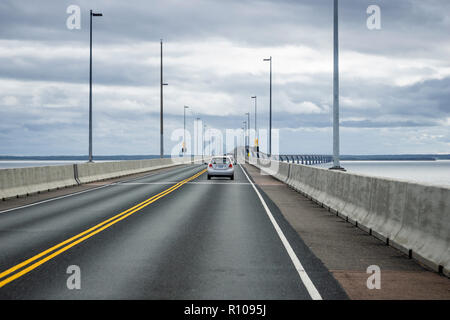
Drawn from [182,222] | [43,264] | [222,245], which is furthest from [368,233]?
[43,264]

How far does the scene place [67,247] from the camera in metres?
9.89

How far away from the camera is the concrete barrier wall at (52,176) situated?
68.1ft

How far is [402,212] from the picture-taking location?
32.4ft

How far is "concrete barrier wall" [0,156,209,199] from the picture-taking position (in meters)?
20.8

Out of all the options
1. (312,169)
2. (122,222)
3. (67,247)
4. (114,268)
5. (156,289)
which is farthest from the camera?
(312,169)

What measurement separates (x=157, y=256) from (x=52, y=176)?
686 inches

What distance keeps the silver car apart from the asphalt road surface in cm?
1769

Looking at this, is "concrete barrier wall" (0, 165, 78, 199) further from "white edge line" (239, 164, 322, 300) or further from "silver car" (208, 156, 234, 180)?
"white edge line" (239, 164, 322, 300)

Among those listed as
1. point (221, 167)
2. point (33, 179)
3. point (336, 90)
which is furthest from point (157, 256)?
point (221, 167)

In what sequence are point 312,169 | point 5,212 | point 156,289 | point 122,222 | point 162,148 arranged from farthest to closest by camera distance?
point 162,148, point 312,169, point 5,212, point 122,222, point 156,289

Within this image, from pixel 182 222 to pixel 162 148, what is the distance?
4387cm

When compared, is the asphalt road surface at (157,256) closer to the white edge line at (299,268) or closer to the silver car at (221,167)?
the white edge line at (299,268)

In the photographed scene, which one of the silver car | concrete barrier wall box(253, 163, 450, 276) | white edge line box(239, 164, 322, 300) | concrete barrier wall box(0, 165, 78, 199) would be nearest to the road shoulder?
concrete barrier wall box(253, 163, 450, 276)
